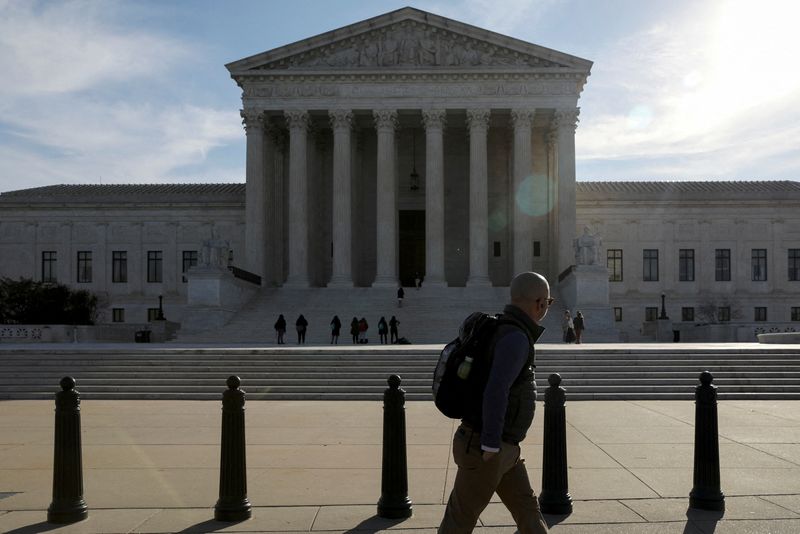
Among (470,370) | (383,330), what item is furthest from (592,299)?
(470,370)

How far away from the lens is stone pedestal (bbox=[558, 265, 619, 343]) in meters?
46.7

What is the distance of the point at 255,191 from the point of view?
58938 millimetres

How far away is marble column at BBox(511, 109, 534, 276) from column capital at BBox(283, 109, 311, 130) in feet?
44.4

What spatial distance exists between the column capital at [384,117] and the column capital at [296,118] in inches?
179

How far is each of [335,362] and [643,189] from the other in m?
49.9

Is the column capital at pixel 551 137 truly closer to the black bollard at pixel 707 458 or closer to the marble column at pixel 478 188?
the marble column at pixel 478 188

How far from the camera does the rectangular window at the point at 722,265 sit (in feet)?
218

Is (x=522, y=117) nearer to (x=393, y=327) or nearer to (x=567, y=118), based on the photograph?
(x=567, y=118)

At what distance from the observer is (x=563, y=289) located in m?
53.0

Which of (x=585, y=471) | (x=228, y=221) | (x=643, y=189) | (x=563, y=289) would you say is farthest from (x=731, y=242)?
(x=585, y=471)

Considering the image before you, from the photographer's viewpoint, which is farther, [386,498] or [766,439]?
[766,439]

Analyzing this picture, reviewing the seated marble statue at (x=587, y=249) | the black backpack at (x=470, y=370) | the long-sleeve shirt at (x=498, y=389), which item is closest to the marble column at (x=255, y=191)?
the seated marble statue at (x=587, y=249)

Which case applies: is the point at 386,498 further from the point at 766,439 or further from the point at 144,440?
the point at 766,439

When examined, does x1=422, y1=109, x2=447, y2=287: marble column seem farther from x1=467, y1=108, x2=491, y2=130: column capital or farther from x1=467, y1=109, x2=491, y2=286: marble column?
x1=467, y1=109, x2=491, y2=286: marble column
